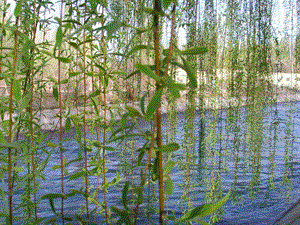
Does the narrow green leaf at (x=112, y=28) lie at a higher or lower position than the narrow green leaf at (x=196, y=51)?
higher

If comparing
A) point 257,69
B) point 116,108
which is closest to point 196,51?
point 116,108

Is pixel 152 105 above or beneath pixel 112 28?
beneath

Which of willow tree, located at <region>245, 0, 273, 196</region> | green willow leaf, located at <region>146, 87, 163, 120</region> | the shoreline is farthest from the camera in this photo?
willow tree, located at <region>245, 0, 273, 196</region>

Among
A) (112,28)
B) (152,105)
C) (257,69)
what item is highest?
(257,69)

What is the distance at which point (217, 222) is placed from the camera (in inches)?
113

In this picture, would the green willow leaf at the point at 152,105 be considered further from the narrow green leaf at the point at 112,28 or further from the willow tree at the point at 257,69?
the willow tree at the point at 257,69

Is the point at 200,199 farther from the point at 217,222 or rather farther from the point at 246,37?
the point at 246,37

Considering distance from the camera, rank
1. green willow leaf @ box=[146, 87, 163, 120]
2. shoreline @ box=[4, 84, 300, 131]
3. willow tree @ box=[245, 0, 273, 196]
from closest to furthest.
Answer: green willow leaf @ box=[146, 87, 163, 120]
shoreline @ box=[4, 84, 300, 131]
willow tree @ box=[245, 0, 273, 196]

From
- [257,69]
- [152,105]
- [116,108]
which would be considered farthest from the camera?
[257,69]

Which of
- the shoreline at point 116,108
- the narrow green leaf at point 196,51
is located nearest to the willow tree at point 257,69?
the shoreline at point 116,108

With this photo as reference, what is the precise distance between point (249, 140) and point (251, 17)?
120cm

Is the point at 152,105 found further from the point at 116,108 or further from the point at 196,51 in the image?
the point at 116,108

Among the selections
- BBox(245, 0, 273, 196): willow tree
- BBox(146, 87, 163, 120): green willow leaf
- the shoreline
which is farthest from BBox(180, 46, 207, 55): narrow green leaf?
BBox(245, 0, 273, 196): willow tree

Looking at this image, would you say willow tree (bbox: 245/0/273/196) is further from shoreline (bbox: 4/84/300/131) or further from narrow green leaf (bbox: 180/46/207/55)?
narrow green leaf (bbox: 180/46/207/55)
